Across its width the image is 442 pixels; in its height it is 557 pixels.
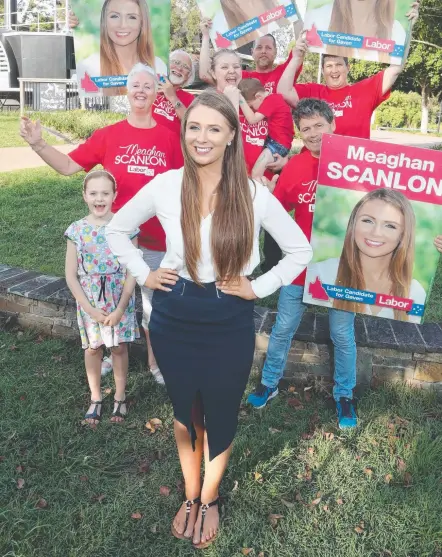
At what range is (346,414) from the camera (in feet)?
11.0

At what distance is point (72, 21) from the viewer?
12.1 ft

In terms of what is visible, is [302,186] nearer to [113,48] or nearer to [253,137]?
[253,137]

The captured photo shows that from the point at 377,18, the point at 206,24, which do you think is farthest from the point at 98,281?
the point at 377,18

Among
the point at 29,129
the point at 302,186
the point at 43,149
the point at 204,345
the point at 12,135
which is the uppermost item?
the point at 29,129

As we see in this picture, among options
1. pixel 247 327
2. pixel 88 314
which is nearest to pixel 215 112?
pixel 247 327

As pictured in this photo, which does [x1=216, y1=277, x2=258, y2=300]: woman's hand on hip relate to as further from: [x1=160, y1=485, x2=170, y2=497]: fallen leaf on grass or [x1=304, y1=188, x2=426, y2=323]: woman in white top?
[x1=160, y1=485, x2=170, y2=497]: fallen leaf on grass

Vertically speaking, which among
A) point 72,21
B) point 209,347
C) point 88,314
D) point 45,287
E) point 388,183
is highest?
point 72,21

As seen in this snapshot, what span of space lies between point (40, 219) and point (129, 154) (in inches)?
166

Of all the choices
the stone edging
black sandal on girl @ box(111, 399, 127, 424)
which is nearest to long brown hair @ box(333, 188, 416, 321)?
the stone edging

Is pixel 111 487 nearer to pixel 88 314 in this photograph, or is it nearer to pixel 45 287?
pixel 88 314

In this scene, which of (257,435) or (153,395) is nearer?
(257,435)

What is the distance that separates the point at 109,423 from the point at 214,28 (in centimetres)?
270

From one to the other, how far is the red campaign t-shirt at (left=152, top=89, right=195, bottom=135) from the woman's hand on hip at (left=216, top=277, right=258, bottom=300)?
6.81ft

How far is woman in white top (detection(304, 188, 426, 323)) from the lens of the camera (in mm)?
3006
